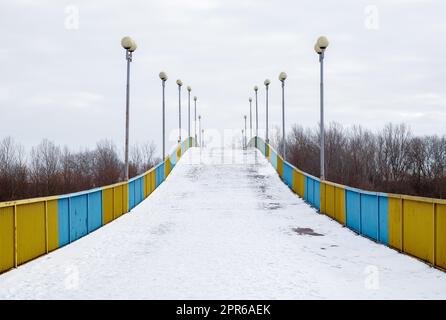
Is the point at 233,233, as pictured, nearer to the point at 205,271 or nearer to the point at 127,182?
the point at 205,271

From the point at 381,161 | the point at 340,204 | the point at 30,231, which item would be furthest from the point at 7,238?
the point at 381,161

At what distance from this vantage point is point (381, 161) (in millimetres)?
99000

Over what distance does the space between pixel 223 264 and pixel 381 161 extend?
9300cm

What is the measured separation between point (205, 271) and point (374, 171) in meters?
92.6

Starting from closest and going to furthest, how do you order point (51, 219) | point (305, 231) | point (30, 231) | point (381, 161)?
point (30, 231) < point (51, 219) < point (305, 231) < point (381, 161)

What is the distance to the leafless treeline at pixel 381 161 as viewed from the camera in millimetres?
89375

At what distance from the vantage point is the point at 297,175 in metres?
26.6

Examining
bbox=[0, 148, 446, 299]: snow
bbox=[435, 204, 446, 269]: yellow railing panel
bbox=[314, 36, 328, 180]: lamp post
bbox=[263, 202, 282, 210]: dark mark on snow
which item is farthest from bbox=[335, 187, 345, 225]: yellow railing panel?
bbox=[435, 204, 446, 269]: yellow railing panel

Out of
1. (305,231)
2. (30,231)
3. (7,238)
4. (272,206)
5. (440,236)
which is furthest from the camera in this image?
(272,206)

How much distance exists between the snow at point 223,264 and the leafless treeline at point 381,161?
7164cm

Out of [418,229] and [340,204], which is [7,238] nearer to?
[418,229]

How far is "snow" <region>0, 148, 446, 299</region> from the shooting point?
8.56 metres

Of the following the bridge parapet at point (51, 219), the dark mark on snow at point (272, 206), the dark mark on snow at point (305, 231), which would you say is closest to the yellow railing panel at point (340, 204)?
the dark mark on snow at point (305, 231)
